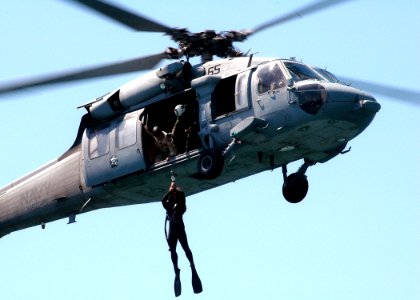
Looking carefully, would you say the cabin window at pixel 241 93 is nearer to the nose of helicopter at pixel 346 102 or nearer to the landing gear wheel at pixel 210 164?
the landing gear wheel at pixel 210 164

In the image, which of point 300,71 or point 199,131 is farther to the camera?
point 199,131

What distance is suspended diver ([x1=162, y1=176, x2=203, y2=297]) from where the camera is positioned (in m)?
26.8

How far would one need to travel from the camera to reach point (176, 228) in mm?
27156

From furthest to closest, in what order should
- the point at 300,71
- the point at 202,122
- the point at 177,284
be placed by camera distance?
the point at 202,122
the point at 300,71
the point at 177,284

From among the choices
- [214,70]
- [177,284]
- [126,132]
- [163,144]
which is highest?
[214,70]

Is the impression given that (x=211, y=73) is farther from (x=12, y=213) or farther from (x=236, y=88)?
(x=12, y=213)

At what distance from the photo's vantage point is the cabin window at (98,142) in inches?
1209

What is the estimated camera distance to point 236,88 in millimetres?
28719

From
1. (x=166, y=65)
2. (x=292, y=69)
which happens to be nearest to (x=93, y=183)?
(x=166, y=65)

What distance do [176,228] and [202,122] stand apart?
303 centimetres

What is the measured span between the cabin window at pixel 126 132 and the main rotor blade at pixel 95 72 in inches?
53.3

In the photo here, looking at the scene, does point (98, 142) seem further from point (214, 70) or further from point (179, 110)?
point (214, 70)

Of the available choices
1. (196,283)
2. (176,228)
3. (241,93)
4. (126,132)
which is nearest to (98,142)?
(126,132)

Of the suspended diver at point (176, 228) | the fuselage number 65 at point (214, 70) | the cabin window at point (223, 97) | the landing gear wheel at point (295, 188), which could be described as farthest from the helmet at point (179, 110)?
the landing gear wheel at point (295, 188)
